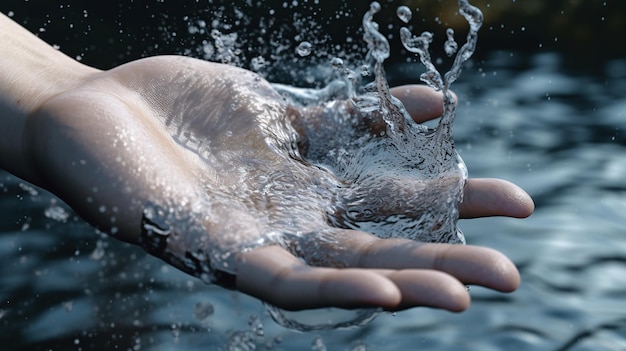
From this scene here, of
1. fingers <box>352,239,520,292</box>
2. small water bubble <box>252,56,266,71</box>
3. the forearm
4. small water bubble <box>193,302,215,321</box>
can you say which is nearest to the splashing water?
fingers <box>352,239,520,292</box>

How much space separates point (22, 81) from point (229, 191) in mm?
812

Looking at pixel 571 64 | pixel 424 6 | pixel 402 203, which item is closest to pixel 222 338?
pixel 402 203

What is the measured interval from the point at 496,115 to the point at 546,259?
3.36 ft

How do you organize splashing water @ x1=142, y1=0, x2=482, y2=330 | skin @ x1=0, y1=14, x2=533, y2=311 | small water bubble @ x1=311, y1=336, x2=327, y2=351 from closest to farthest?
skin @ x1=0, y1=14, x2=533, y2=311 → splashing water @ x1=142, y1=0, x2=482, y2=330 → small water bubble @ x1=311, y1=336, x2=327, y2=351

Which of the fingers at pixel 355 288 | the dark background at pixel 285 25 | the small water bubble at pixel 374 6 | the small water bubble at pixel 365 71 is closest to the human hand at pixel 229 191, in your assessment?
the fingers at pixel 355 288

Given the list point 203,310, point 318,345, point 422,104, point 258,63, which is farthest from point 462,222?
point 258,63

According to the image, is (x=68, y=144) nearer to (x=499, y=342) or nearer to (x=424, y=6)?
(x=499, y=342)

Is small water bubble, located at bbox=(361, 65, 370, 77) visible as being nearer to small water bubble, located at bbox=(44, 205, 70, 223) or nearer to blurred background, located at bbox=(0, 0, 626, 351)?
blurred background, located at bbox=(0, 0, 626, 351)

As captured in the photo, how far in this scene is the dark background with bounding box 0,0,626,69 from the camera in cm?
400

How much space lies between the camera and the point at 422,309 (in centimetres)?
239

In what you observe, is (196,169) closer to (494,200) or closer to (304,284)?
(304,284)

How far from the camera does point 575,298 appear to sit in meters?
2.48

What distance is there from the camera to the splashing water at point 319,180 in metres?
2.10

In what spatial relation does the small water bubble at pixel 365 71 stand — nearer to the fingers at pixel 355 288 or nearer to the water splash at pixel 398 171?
the water splash at pixel 398 171
